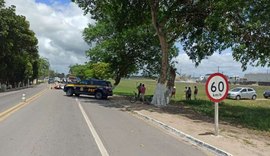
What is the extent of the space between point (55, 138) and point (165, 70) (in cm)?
1856

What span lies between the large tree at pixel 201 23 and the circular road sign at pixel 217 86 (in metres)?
8.86

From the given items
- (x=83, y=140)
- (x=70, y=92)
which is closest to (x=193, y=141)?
(x=83, y=140)

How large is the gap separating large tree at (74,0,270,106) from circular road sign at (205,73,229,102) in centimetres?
886

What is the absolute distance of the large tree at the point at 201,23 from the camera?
2197 cm

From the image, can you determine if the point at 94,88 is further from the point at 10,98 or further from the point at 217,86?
the point at 217,86

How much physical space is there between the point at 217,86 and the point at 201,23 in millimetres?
15927

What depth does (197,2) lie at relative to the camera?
90.8 feet

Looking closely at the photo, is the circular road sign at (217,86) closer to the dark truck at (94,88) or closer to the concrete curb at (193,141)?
the concrete curb at (193,141)

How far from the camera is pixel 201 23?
28156 millimetres

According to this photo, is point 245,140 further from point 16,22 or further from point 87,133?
point 16,22

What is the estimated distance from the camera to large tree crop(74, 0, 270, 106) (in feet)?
72.1

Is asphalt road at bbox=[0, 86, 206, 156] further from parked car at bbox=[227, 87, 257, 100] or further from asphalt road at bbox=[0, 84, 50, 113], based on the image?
parked car at bbox=[227, 87, 257, 100]

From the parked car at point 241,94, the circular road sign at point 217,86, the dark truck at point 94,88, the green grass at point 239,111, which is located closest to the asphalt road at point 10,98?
the dark truck at point 94,88

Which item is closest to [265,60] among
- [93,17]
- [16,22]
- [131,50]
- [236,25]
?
[236,25]
